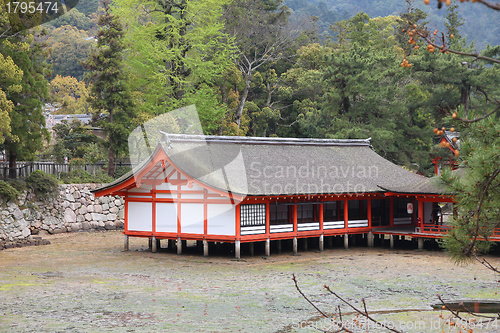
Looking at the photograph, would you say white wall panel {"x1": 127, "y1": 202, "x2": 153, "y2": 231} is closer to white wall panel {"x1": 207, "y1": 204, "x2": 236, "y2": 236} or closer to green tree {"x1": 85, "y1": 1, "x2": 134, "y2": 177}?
white wall panel {"x1": 207, "y1": 204, "x2": 236, "y2": 236}

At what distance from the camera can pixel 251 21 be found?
56875 mm

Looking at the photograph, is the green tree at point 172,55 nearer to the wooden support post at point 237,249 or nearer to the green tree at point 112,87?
the green tree at point 112,87

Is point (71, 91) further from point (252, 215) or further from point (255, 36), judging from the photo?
point (252, 215)

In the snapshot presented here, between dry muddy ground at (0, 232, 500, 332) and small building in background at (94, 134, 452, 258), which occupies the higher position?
small building in background at (94, 134, 452, 258)

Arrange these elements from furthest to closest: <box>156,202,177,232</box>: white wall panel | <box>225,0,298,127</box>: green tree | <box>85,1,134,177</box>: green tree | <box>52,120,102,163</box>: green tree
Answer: <box>225,0,298,127</box>: green tree
<box>52,120,102,163</box>: green tree
<box>85,1,134,177</box>: green tree
<box>156,202,177,232</box>: white wall panel

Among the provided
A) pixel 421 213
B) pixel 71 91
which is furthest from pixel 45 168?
pixel 71 91

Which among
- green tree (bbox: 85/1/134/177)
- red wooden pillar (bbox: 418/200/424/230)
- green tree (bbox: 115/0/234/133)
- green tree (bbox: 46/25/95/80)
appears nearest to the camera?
red wooden pillar (bbox: 418/200/424/230)

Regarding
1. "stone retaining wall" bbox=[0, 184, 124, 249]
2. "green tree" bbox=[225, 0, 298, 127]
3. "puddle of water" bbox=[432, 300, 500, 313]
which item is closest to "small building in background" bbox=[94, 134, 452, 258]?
"stone retaining wall" bbox=[0, 184, 124, 249]

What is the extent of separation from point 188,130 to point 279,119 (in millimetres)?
16218

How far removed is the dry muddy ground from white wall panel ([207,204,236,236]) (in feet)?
4.19

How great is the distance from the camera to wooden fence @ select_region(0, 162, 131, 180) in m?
31.8

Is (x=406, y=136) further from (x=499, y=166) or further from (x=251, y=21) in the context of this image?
(x=499, y=166)

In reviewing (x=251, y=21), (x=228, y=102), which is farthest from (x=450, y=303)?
(x=251, y=21)

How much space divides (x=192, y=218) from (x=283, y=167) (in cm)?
538
